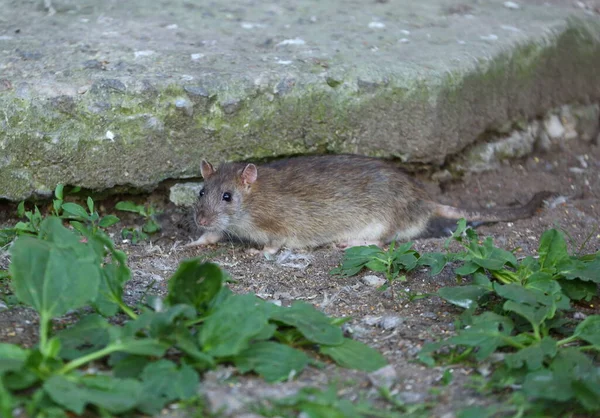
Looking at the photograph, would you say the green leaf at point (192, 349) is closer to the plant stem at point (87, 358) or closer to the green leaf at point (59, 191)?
the plant stem at point (87, 358)

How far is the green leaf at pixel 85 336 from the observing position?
3.31 metres

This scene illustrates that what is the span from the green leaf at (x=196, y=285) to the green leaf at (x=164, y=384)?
360 mm

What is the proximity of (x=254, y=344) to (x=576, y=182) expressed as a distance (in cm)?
411

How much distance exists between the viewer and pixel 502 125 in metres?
6.66

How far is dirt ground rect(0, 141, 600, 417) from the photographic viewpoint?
330 centimetres

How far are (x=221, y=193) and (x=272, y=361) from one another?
2.50m

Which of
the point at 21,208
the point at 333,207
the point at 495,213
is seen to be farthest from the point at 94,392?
the point at 495,213

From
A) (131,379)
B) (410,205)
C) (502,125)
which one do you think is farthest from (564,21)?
(131,379)

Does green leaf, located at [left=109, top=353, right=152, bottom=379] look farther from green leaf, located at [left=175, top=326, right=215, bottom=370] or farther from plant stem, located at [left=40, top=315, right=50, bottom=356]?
plant stem, located at [left=40, top=315, right=50, bottom=356]

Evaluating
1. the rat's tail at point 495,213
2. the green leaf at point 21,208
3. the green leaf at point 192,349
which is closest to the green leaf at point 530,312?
the green leaf at point 192,349

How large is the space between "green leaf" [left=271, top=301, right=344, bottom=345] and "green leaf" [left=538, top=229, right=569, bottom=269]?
129 centimetres

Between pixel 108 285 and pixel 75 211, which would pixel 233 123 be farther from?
pixel 108 285

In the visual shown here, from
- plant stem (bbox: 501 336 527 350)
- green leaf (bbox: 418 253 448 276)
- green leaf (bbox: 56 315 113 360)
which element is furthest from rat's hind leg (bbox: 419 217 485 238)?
green leaf (bbox: 56 315 113 360)

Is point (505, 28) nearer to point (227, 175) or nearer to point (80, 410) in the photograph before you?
point (227, 175)
